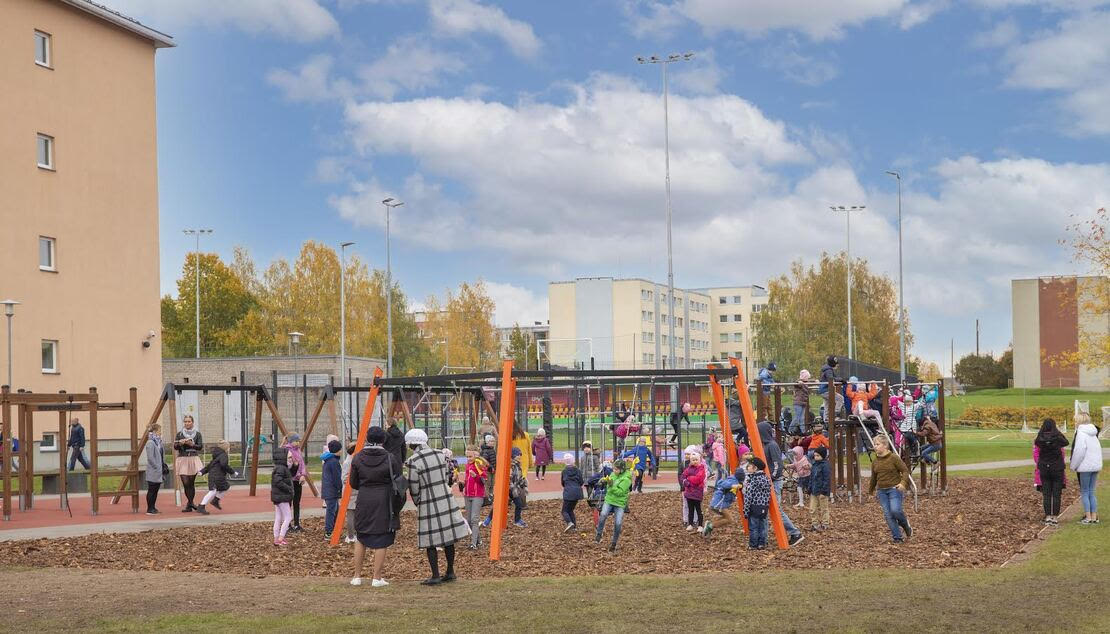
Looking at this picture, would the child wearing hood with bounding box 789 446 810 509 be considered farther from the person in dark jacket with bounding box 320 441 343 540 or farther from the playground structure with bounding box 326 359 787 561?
the person in dark jacket with bounding box 320 441 343 540

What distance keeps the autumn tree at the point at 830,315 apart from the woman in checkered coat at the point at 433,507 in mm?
71578

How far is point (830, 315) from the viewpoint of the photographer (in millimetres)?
88750

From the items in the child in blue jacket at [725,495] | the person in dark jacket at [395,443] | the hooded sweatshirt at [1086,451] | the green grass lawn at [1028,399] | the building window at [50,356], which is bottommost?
the green grass lawn at [1028,399]

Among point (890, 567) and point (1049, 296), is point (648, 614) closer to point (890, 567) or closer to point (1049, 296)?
point (890, 567)

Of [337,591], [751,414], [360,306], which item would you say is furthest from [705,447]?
[360,306]

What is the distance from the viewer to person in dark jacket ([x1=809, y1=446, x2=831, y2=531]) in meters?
18.5

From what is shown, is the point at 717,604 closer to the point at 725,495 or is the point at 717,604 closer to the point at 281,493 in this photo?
the point at 725,495

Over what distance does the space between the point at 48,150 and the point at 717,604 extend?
34309mm

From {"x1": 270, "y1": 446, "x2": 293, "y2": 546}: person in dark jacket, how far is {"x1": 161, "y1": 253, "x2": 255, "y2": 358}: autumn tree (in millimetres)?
74153

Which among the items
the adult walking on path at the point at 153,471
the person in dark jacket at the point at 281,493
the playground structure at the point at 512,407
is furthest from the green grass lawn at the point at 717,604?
the adult walking on path at the point at 153,471

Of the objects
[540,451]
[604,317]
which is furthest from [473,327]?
[540,451]

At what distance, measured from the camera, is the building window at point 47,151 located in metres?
39.5

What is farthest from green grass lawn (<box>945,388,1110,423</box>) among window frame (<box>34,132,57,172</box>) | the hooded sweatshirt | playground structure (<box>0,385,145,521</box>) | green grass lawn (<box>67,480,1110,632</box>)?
green grass lawn (<box>67,480,1110,632</box>)

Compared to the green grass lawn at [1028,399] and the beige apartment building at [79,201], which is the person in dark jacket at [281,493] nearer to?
the beige apartment building at [79,201]
